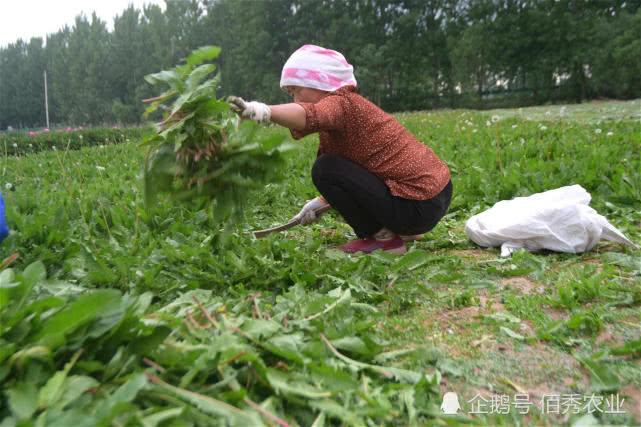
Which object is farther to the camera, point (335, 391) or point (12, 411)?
point (335, 391)

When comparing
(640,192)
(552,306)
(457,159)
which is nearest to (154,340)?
(552,306)

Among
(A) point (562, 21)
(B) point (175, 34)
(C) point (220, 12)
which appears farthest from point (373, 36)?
(B) point (175, 34)

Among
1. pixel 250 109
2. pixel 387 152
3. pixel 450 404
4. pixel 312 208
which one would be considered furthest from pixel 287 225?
pixel 450 404

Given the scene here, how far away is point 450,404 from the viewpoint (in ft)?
5.18

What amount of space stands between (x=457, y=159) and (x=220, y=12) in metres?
45.1

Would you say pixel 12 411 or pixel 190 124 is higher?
pixel 190 124

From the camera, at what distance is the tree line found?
28672mm

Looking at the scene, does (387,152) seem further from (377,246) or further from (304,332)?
(304,332)

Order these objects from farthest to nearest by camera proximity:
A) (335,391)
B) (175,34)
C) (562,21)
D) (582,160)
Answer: (175,34), (562,21), (582,160), (335,391)

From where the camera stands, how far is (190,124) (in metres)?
2.05

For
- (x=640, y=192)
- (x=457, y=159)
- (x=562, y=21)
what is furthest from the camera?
(x=562, y=21)

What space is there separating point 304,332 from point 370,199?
1.30 metres

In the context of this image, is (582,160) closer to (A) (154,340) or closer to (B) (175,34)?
(A) (154,340)

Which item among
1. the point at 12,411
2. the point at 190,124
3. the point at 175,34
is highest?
the point at 175,34
